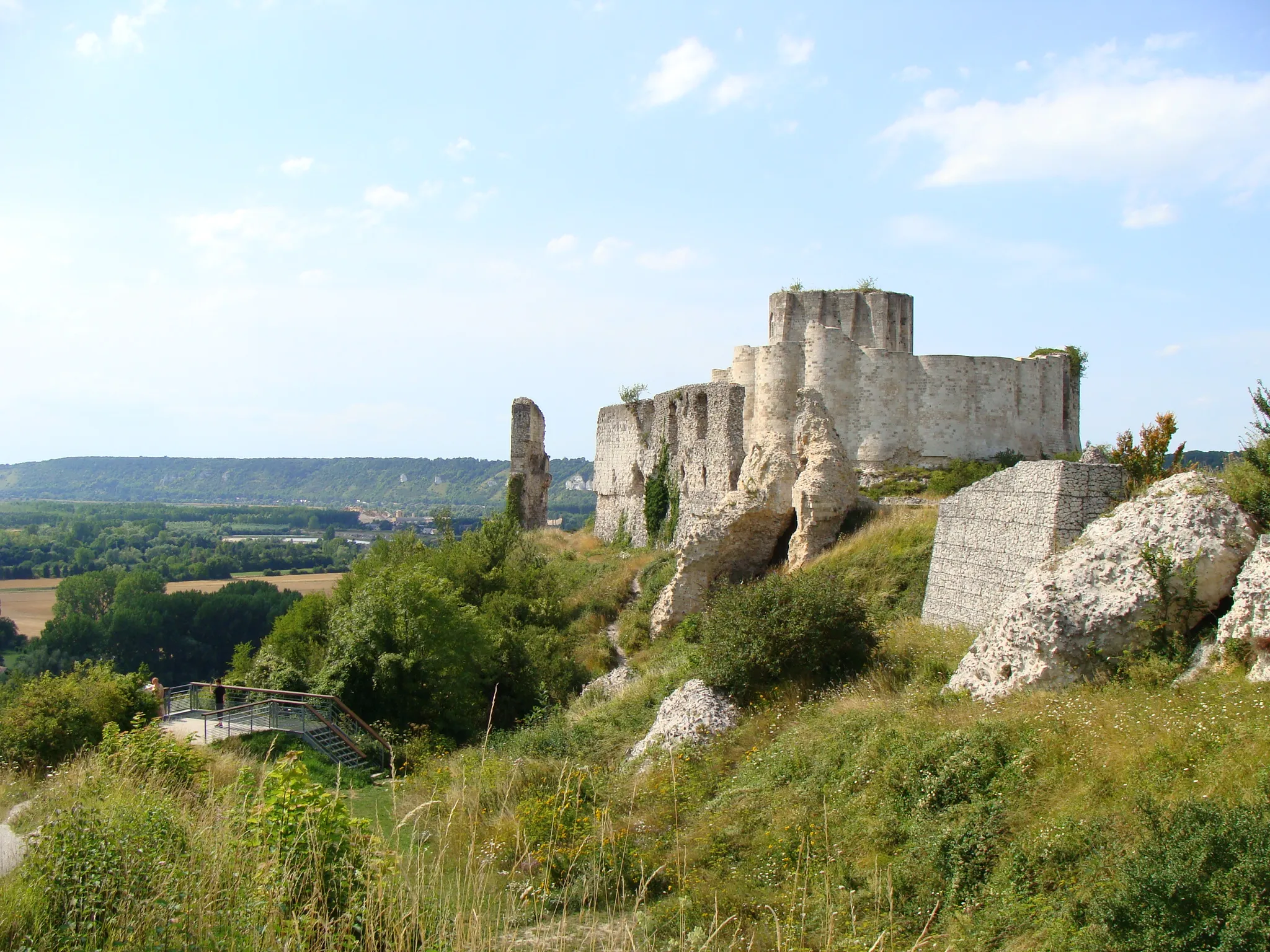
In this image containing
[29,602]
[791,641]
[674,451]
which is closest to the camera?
[791,641]

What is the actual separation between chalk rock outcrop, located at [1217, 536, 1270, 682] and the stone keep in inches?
1154

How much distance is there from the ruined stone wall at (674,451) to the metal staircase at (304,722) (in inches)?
306

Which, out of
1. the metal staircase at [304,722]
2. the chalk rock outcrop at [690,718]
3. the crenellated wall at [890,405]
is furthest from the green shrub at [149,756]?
the crenellated wall at [890,405]

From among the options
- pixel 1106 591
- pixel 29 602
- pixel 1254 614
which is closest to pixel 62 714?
pixel 1106 591

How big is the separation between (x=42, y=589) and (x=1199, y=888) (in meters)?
91.7

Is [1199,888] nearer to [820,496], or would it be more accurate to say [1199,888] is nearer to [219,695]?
[820,496]

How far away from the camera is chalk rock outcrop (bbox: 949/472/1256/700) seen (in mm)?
9711

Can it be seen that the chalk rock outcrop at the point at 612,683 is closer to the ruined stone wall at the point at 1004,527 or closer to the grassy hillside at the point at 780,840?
the grassy hillside at the point at 780,840

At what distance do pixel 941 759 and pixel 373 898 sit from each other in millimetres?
5338

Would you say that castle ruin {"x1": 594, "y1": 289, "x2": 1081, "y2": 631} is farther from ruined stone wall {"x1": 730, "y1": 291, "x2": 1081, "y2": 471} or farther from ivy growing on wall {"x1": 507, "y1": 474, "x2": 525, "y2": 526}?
ivy growing on wall {"x1": 507, "y1": 474, "x2": 525, "y2": 526}

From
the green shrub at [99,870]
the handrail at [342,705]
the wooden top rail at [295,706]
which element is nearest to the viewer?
the green shrub at [99,870]

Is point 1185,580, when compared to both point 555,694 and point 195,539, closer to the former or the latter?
point 555,694

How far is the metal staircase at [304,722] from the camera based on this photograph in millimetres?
16047

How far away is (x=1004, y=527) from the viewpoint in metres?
13.1
